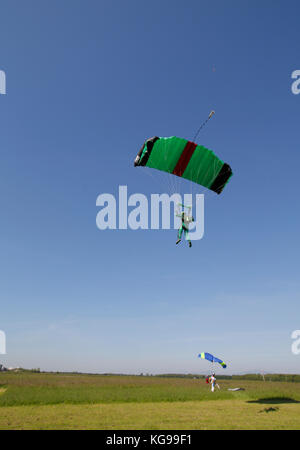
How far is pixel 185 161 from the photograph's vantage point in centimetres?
1527

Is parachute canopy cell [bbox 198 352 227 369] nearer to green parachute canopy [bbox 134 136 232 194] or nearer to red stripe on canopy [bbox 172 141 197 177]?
green parachute canopy [bbox 134 136 232 194]

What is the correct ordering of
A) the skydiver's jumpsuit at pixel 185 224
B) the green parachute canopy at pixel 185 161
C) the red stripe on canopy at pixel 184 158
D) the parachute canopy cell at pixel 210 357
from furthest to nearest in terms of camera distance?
the parachute canopy cell at pixel 210 357 < the red stripe on canopy at pixel 184 158 < the green parachute canopy at pixel 185 161 < the skydiver's jumpsuit at pixel 185 224

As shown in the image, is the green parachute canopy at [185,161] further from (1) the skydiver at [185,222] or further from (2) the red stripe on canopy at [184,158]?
(1) the skydiver at [185,222]

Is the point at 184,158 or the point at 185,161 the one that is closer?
the point at 184,158

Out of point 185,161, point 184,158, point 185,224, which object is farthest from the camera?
point 185,161

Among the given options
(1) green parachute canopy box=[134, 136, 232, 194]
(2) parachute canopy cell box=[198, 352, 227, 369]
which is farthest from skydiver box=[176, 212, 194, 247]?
(2) parachute canopy cell box=[198, 352, 227, 369]

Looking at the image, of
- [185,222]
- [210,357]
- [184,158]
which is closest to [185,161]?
[184,158]

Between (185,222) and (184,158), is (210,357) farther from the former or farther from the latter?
(184,158)

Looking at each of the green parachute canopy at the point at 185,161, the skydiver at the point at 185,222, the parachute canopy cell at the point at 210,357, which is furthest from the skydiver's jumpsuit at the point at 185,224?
the parachute canopy cell at the point at 210,357

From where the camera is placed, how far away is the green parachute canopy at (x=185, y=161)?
1444 centimetres

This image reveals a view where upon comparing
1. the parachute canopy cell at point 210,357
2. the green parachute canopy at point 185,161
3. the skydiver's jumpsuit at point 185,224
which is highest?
the green parachute canopy at point 185,161
